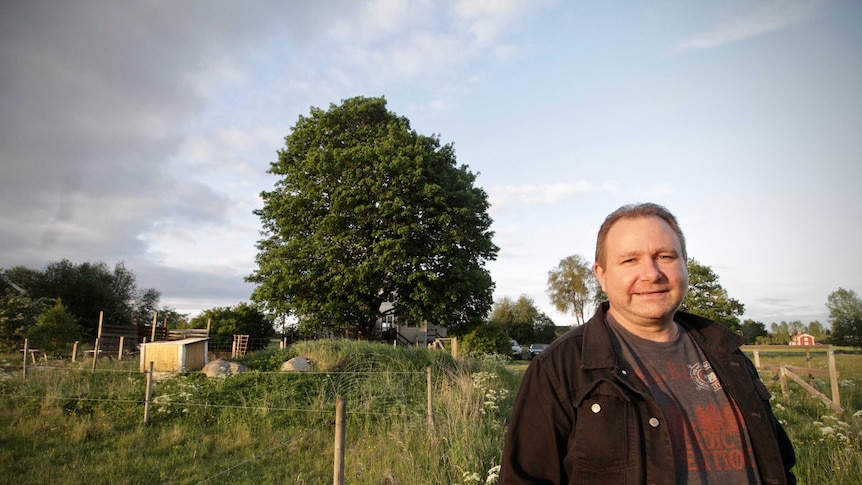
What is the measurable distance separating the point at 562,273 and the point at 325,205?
117 ft

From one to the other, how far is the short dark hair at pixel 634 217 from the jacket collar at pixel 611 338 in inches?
11.3

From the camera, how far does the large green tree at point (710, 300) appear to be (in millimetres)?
32375

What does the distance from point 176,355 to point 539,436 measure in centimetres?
1507

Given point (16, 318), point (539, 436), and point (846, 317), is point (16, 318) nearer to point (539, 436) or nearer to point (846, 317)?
point (539, 436)

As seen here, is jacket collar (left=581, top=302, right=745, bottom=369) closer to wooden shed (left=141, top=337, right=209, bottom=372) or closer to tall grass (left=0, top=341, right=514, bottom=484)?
tall grass (left=0, top=341, right=514, bottom=484)

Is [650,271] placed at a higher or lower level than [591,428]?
higher

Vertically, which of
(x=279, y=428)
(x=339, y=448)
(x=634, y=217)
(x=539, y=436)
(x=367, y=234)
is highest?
(x=367, y=234)

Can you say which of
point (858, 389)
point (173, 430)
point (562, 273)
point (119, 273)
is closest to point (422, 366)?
point (173, 430)

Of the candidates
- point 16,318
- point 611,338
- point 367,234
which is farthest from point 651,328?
Answer: point 16,318

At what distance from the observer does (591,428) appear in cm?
180

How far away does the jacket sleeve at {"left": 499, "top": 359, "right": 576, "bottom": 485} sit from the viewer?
5.85 feet

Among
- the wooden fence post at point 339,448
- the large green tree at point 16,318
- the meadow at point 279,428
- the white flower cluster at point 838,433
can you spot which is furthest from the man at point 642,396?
the large green tree at point 16,318

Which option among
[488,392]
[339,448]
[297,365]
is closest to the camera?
[339,448]

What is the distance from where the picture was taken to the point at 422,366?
46.5ft
